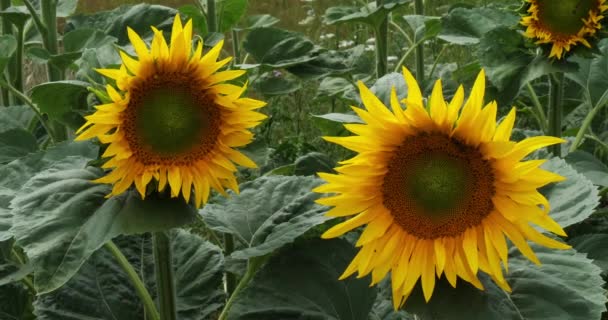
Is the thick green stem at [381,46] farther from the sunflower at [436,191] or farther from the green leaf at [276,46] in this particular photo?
the sunflower at [436,191]

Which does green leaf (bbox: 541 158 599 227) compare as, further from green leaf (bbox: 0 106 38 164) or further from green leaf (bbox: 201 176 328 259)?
green leaf (bbox: 0 106 38 164)

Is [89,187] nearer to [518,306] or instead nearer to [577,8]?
[518,306]

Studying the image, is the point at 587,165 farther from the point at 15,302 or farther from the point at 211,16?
the point at 15,302

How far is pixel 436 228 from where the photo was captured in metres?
1.10

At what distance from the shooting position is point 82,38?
1.80 m

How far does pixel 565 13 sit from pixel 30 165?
1.02 m

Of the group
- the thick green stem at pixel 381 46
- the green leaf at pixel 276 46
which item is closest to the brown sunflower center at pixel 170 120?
the green leaf at pixel 276 46

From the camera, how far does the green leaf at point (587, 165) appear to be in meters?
1.78

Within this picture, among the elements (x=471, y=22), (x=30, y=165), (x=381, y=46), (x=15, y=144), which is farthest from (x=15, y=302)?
(x=471, y=22)

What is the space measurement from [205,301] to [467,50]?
259 cm

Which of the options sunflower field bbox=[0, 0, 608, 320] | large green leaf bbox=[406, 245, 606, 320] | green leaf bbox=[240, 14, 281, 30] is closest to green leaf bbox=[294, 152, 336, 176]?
sunflower field bbox=[0, 0, 608, 320]

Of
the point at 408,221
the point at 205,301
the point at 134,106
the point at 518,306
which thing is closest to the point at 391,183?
the point at 408,221

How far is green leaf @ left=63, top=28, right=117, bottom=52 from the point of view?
70.3 inches

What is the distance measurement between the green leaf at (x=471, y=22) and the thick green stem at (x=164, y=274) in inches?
34.8
